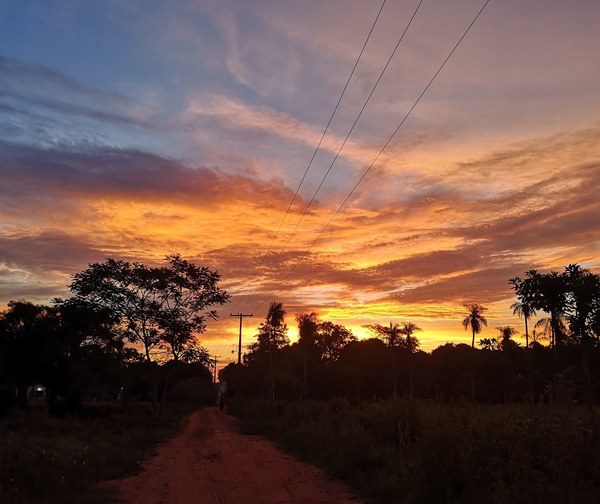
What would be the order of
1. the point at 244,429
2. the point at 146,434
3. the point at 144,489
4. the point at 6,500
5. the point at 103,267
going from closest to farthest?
1. the point at 6,500
2. the point at 144,489
3. the point at 146,434
4. the point at 244,429
5. the point at 103,267

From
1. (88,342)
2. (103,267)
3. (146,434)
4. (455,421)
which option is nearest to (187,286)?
(103,267)

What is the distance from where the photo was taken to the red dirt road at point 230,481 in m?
10.9

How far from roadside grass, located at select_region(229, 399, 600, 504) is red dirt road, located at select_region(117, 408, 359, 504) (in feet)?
2.99

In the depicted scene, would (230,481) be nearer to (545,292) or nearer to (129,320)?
(545,292)

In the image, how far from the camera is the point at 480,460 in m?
10.1

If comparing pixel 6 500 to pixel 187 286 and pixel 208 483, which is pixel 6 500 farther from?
pixel 187 286

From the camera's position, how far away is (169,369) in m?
38.6

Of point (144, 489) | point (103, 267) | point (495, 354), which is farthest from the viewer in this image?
point (495, 354)

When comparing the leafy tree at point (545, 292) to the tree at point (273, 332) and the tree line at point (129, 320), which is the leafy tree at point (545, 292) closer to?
the tree line at point (129, 320)

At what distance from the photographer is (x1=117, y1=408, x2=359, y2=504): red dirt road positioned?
10.9 m

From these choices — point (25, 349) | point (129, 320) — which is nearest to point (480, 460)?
point (129, 320)

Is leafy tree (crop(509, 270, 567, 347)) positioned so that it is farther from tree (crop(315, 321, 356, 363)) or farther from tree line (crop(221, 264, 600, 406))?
tree (crop(315, 321, 356, 363))

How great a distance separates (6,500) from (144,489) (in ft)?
11.5

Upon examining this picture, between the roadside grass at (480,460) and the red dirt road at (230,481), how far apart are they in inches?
35.8
